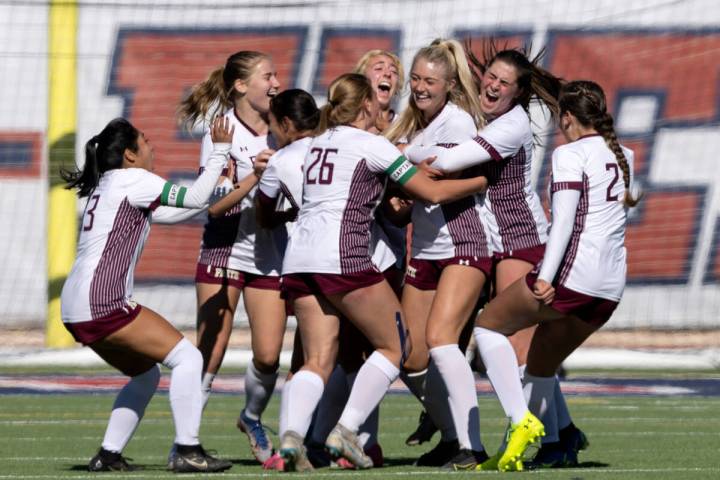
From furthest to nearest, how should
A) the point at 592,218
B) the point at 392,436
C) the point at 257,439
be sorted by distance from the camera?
the point at 392,436
the point at 257,439
the point at 592,218

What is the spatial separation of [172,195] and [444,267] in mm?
1390

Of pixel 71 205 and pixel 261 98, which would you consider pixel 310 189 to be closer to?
pixel 261 98

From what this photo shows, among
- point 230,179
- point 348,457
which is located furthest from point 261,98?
point 348,457

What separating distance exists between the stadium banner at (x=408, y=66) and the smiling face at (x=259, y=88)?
861 cm

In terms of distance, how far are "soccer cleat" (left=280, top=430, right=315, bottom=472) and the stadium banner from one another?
10.3 meters

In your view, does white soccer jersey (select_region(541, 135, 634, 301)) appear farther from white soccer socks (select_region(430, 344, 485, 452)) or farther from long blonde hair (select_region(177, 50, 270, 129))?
long blonde hair (select_region(177, 50, 270, 129))

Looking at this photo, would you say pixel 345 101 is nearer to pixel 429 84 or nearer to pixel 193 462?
pixel 429 84

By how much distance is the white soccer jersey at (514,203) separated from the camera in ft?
25.3

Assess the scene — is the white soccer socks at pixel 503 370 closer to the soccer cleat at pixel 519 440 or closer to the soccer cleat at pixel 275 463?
the soccer cleat at pixel 519 440

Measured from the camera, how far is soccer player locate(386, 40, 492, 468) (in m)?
7.36

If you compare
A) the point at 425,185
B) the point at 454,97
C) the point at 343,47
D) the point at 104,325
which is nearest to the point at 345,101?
the point at 425,185

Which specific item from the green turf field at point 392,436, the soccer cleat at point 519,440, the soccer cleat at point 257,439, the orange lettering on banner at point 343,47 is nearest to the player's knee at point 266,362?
the soccer cleat at point 257,439

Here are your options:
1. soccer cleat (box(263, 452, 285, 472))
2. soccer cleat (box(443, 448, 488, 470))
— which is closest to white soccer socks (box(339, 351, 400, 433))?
soccer cleat (box(263, 452, 285, 472))

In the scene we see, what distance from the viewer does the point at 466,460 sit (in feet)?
23.6
